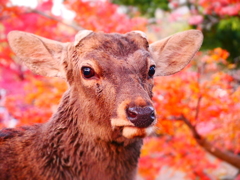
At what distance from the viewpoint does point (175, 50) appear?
3.87 metres

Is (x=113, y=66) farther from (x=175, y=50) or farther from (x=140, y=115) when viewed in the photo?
(x=175, y=50)

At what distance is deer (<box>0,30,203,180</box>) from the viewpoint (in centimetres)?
290

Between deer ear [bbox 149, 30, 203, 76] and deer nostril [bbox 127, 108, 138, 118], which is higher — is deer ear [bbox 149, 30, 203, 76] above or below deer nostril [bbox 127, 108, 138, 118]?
above

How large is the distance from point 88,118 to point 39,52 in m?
1.00

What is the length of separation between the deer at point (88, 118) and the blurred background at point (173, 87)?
3.95ft

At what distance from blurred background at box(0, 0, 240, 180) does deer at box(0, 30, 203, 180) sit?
1205 millimetres

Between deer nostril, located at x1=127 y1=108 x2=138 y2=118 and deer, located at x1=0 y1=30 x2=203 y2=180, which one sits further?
deer, located at x1=0 y1=30 x2=203 y2=180

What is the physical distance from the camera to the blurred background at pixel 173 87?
5.99 meters

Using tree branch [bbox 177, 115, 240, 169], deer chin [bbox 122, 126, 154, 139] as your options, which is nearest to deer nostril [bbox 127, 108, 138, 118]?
deer chin [bbox 122, 126, 154, 139]

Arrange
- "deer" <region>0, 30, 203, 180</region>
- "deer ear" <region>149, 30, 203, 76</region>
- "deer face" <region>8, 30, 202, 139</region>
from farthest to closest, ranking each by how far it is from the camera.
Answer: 1. "deer ear" <region>149, 30, 203, 76</region>
2. "deer" <region>0, 30, 203, 180</region>
3. "deer face" <region>8, 30, 202, 139</region>

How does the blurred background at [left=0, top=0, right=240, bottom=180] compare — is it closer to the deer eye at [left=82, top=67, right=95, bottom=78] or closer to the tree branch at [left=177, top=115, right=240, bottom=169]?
the tree branch at [left=177, top=115, right=240, bottom=169]

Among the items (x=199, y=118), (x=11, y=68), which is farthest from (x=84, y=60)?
(x=11, y=68)

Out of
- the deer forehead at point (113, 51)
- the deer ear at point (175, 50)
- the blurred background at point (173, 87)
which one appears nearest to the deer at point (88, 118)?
the deer forehead at point (113, 51)

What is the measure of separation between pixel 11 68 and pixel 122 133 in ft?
28.0
